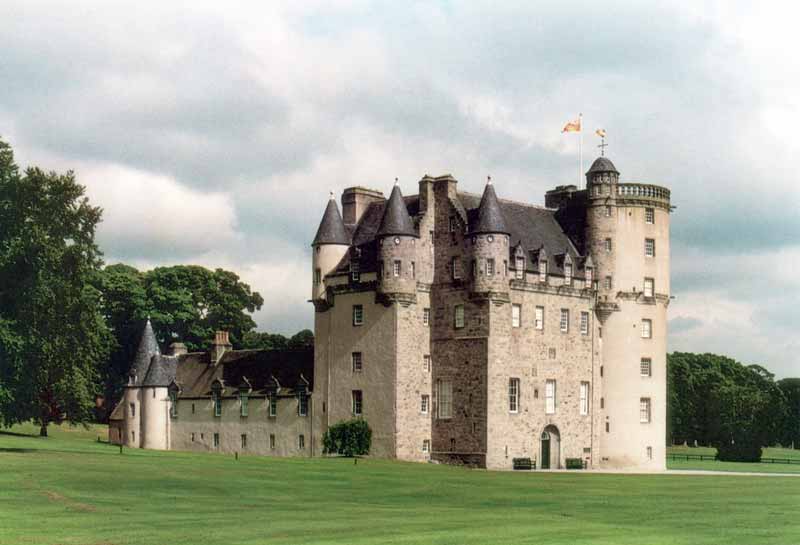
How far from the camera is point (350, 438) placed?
221 ft

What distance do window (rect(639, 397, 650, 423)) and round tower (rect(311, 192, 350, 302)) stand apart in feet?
65.1

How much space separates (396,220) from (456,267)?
4.27m

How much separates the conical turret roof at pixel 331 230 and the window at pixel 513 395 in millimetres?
12915

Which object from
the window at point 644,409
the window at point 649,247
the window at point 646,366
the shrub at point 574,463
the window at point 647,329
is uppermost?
the window at point 649,247

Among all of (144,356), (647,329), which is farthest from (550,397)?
(144,356)

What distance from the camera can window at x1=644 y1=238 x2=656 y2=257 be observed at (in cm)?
7319

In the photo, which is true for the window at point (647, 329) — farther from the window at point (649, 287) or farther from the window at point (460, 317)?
the window at point (460, 317)

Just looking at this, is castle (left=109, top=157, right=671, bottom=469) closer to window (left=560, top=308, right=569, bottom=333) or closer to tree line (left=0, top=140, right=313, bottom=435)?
window (left=560, top=308, right=569, bottom=333)

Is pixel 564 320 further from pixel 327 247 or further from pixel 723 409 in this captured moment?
pixel 723 409

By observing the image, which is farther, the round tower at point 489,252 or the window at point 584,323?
the window at point 584,323

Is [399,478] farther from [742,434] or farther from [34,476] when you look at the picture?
[742,434]

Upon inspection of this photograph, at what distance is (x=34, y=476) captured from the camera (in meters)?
41.6

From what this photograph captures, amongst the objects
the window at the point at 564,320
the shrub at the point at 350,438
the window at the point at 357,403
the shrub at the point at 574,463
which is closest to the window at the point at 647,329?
the window at the point at 564,320

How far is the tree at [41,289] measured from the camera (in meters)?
55.1
